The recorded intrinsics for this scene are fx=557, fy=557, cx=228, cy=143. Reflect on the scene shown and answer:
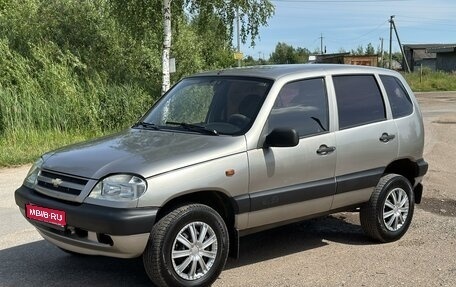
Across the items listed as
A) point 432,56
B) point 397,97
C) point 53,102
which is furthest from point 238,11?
point 432,56

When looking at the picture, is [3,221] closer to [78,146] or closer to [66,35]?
[78,146]

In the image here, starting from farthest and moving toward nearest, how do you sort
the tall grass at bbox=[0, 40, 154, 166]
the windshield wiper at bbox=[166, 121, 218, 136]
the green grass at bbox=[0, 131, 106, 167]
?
the tall grass at bbox=[0, 40, 154, 166] < the green grass at bbox=[0, 131, 106, 167] < the windshield wiper at bbox=[166, 121, 218, 136]

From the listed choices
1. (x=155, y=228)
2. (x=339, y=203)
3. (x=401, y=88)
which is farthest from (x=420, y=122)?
(x=155, y=228)

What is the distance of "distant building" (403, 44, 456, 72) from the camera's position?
63.8 metres

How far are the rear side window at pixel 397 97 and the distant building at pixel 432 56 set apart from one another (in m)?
60.3

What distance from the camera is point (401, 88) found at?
6184 millimetres

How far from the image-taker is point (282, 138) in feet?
15.0

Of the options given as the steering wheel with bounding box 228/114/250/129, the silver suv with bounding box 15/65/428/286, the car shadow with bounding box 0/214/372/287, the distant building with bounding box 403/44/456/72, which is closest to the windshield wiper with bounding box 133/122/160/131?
the silver suv with bounding box 15/65/428/286

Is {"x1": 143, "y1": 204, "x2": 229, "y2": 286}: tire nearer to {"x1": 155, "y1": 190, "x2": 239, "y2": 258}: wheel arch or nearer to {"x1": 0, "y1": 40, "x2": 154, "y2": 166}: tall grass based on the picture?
{"x1": 155, "y1": 190, "x2": 239, "y2": 258}: wheel arch

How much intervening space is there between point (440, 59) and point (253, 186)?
67001mm

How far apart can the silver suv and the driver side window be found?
1cm

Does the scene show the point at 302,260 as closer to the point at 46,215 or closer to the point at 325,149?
the point at 325,149

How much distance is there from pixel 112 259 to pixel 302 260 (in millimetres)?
1774

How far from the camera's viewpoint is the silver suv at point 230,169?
13.4 feet
